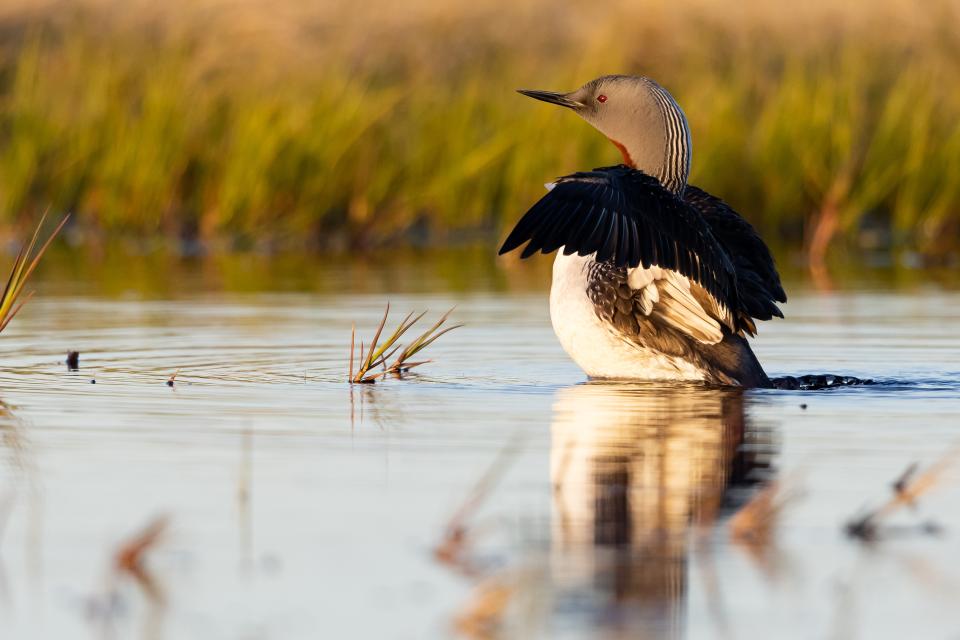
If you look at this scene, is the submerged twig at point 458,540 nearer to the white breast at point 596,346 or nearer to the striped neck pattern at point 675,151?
the white breast at point 596,346

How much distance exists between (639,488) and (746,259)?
3.08 meters

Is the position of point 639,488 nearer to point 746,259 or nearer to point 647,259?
point 647,259

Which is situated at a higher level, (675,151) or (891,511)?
(675,151)

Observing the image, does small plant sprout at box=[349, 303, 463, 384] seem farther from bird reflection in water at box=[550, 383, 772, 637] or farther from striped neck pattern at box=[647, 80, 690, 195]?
striped neck pattern at box=[647, 80, 690, 195]

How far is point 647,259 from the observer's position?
666 centimetres

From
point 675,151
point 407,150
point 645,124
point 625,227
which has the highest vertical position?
point 407,150

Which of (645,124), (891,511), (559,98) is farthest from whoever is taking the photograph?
(559,98)

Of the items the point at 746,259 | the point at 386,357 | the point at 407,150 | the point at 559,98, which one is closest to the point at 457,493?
the point at 386,357

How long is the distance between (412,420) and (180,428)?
755mm

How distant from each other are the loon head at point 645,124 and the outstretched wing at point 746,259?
6.8 inches

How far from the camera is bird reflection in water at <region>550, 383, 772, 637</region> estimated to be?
12.0 ft

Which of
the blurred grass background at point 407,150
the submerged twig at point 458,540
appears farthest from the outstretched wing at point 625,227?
the blurred grass background at point 407,150

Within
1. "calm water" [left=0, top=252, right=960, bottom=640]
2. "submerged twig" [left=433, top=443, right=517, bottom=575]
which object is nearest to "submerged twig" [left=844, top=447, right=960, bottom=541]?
"calm water" [left=0, top=252, right=960, bottom=640]

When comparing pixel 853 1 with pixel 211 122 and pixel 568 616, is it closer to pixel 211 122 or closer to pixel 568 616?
pixel 211 122
